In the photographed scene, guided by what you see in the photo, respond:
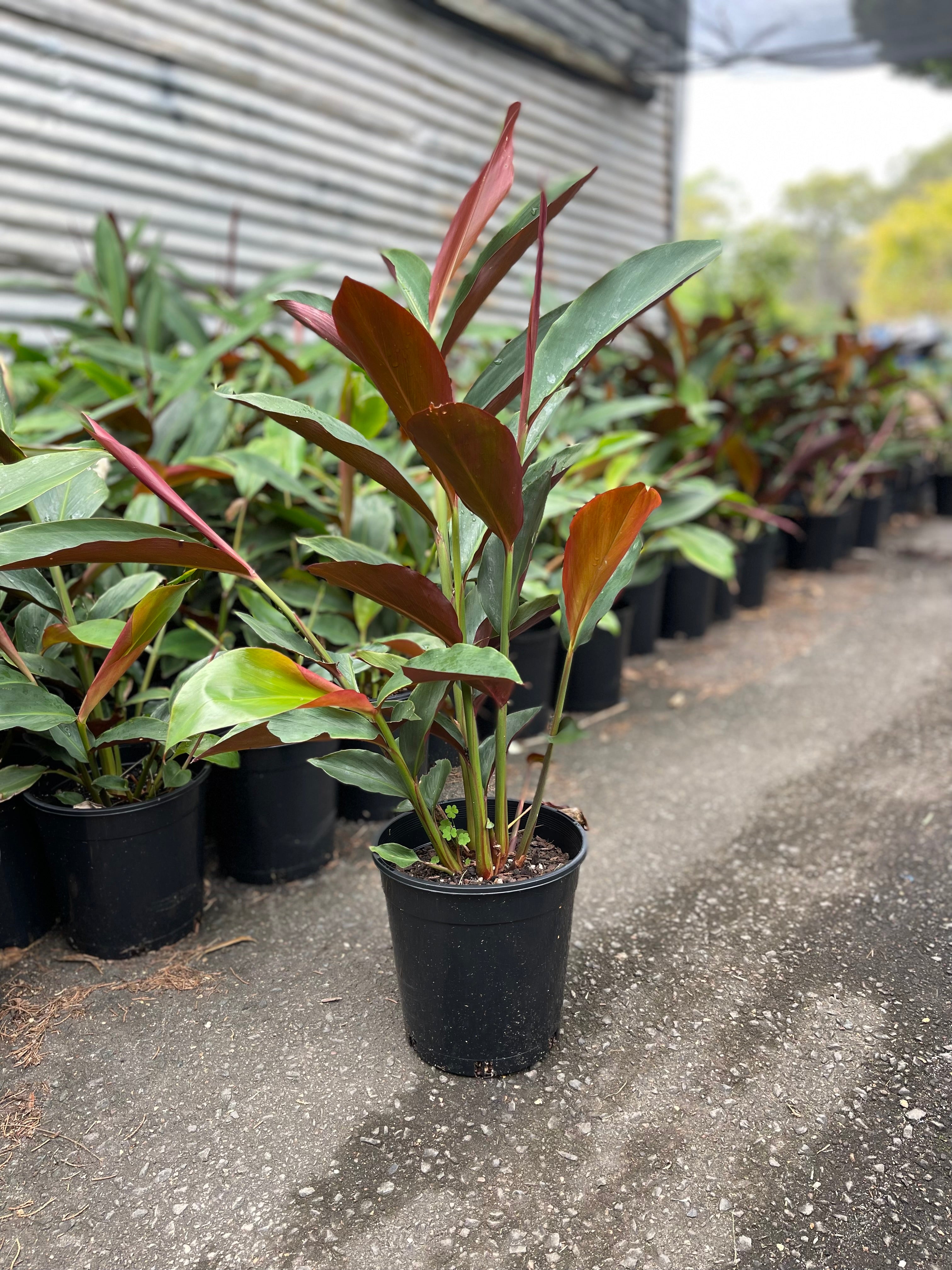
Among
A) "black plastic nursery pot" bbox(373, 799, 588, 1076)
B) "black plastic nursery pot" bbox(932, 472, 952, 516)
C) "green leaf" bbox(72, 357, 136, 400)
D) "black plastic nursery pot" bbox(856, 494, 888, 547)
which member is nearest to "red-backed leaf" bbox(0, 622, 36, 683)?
"black plastic nursery pot" bbox(373, 799, 588, 1076)

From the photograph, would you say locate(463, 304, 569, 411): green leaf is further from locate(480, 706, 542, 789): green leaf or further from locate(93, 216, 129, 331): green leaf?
locate(93, 216, 129, 331): green leaf

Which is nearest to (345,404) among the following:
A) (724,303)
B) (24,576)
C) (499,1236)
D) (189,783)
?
(24,576)

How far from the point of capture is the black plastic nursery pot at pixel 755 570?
3.80 m

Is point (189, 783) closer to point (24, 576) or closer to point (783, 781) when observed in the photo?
point (24, 576)

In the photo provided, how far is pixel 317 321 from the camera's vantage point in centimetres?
110

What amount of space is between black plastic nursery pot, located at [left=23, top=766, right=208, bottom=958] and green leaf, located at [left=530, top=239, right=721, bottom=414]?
908mm

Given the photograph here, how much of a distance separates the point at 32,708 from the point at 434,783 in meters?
0.60

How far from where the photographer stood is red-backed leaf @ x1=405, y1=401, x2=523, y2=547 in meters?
0.92

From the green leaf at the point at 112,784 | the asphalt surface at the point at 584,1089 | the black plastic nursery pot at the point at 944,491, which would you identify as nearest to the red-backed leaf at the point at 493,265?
the green leaf at the point at 112,784

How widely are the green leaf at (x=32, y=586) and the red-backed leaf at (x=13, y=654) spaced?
2.5 inches

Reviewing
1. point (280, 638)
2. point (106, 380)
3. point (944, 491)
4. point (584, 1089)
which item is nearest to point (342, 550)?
point (280, 638)

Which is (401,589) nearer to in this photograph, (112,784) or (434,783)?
(434,783)

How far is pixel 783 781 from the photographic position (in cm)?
224

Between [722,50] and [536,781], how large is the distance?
17.1 feet
